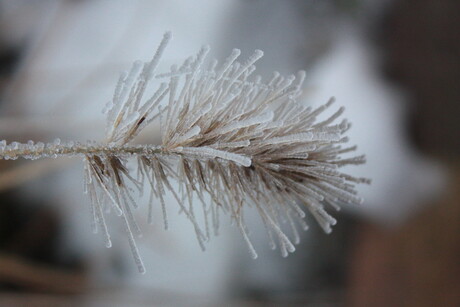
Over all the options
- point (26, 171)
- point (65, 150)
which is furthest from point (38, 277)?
point (65, 150)

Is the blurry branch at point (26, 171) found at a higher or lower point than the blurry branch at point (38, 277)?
higher

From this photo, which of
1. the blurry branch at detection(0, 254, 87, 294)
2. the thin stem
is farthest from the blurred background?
the thin stem

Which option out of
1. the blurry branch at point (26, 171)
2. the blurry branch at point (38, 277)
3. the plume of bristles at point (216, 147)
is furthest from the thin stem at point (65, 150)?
the blurry branch at point (38, 277)

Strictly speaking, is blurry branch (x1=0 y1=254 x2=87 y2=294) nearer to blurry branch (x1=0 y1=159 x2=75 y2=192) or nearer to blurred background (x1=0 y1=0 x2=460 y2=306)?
blurred background (x1=0 y1=0 x2=460 y2=306)

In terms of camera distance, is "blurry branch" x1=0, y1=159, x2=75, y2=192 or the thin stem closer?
the thin stem

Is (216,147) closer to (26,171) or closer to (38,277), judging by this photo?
(26,171)

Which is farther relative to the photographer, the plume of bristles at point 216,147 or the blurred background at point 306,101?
the blurred background at point 306,101

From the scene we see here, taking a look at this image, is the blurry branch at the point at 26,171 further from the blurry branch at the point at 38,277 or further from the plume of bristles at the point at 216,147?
the plume of bristles at the point at 216,147

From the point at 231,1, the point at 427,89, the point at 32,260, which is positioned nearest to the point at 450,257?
the point at 427,89
